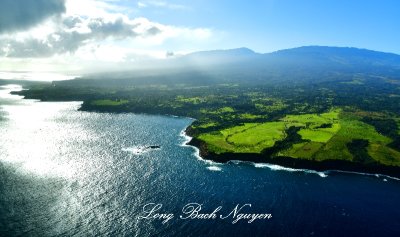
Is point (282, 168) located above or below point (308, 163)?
below

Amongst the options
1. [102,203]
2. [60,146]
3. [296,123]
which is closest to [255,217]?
[102,203]

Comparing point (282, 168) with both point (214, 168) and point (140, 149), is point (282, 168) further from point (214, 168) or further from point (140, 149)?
point (140, 149)

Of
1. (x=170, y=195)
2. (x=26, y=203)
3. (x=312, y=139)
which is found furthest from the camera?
(x=312, y=139)

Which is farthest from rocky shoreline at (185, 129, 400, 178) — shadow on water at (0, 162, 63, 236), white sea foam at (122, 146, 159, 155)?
shadow on water at (0, 162, 63, 236)

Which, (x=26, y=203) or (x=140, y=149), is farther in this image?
(x=140, y=149)

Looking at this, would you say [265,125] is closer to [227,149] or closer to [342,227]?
[227,149]

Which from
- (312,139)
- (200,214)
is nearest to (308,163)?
(312,139)

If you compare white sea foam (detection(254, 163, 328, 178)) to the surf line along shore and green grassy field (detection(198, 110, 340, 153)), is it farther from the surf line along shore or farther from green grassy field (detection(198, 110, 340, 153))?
the surf line along shore
